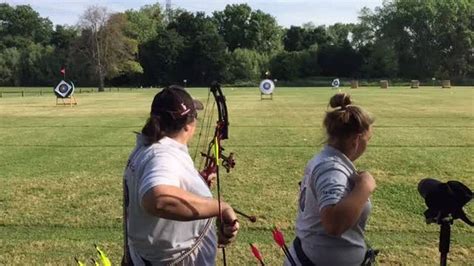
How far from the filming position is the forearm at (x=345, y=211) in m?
2.50

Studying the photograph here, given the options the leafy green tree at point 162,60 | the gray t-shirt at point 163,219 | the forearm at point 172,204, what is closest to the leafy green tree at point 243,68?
the leafy green tree at point 162,60

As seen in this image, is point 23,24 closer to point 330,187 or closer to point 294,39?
point 294,39

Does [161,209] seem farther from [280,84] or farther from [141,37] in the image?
[141,37]

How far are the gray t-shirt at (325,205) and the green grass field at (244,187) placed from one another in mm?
324

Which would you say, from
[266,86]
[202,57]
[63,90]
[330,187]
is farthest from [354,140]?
[202,57]

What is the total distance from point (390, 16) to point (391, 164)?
9471 centimetres

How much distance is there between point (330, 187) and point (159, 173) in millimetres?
757

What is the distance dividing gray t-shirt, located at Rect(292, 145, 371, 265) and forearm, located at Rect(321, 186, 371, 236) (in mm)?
31

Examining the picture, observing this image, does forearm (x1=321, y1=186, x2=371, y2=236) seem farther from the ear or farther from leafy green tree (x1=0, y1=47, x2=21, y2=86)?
leafy green tree (x1=0, y1=47, x2=21, y2=86)

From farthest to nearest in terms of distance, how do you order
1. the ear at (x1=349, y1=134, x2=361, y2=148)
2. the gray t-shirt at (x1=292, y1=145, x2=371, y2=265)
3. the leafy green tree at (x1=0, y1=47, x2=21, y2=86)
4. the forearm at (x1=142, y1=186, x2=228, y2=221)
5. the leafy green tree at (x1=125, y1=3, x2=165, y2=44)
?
the leafy green tree at (x1=125, y1=3, x2=165, y2=44)
the leafy green tree at (x1=0, y1=47, x2=21, y2=86)
the ear at (x1=349, y1=134, x2=361, y2=148)
the gray t-shirt at (x1=292, y1=145, x2=371, y2=265)
the forearm at (x1=142, y1=186, x2=228, y2=221)

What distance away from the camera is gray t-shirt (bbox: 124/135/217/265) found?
247 cm

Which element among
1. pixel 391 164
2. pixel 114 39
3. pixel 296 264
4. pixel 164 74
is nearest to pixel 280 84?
pixel 164 74

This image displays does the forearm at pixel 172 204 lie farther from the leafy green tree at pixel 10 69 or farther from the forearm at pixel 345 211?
the leafy green tree at pixel 10 69

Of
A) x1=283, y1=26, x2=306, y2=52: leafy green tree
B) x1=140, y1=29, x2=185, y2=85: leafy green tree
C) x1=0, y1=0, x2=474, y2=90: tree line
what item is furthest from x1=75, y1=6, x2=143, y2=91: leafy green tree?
x1=283, y1=26, x2=306, y2=52: leafy green tree
